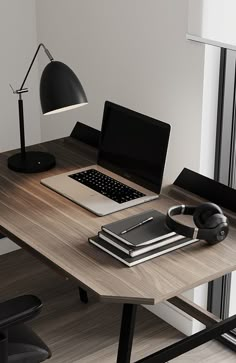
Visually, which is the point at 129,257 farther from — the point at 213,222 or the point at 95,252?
the point at 213,222

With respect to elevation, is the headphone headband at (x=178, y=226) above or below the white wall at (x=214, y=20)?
below

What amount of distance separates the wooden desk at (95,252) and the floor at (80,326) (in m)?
0.54

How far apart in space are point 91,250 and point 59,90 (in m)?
0.66

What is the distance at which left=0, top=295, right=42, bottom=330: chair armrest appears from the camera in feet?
7.13

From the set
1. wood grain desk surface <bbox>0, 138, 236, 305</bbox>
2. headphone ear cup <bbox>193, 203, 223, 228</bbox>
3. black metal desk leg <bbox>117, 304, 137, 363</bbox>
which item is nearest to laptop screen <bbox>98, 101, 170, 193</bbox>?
wood grain desk surface <bbox>0, 138, 236, 305</bbox>

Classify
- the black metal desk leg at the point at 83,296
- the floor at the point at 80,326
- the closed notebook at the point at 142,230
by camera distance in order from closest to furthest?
A: the closed notebook at the point at 142,230 < the floor at the point at 80,326 < the black metal desk leg at the point at 83,296

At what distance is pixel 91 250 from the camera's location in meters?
2.47

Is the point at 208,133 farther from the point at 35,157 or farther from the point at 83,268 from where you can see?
the point at 83,268

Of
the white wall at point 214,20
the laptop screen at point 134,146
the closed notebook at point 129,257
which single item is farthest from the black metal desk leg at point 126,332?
the white wall at point 214,20

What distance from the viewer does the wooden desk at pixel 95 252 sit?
2271mm

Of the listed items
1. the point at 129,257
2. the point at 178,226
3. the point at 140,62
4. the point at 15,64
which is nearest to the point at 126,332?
the point at 129,257

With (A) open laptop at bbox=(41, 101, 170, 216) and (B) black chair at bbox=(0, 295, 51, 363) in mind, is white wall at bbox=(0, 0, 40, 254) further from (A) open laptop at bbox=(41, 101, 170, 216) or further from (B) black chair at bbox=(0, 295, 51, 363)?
(B) black chair at bbox=(0, 295, 51, 363)

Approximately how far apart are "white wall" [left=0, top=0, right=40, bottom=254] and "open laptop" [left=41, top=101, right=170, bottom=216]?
0.82m

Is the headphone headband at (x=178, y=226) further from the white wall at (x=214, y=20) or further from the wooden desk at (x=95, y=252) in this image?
the white wall at (x=214, y=20)
